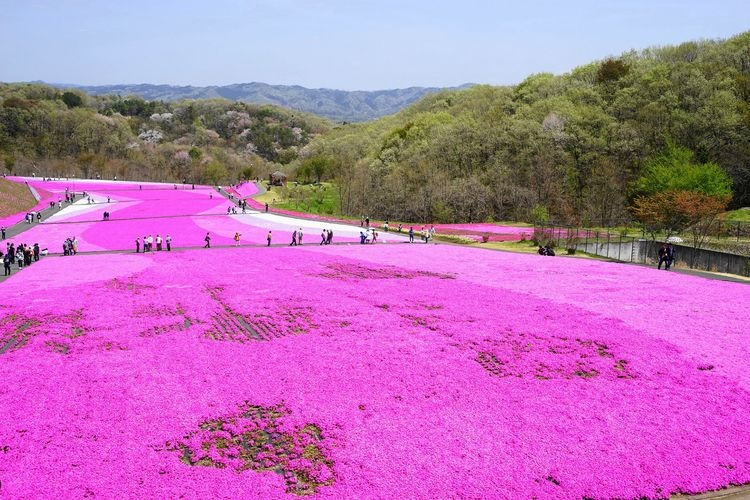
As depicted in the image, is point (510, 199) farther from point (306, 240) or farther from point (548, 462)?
point (548, 462)

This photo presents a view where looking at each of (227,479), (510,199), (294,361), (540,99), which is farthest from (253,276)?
(540,99)

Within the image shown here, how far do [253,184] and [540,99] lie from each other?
58172mm

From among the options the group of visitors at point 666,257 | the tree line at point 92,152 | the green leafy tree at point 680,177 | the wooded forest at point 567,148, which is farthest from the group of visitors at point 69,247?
the tree line at point 92,152

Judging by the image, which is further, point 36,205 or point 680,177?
point 36,205

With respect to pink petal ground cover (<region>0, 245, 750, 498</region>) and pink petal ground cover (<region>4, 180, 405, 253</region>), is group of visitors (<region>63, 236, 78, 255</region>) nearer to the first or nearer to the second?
pink petal ground cover (<region>4, 180, 405, 253</region>)

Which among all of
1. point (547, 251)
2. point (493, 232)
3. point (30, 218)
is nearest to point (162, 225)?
point (30, 218)

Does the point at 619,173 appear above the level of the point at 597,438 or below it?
above

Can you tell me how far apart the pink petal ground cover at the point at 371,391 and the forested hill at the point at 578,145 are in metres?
35.5

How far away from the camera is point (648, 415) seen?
46.6 feet

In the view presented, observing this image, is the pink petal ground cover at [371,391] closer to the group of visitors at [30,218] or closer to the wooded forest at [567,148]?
the group of visitors at [30,218]

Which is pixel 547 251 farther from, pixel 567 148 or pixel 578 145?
pixel 567 148

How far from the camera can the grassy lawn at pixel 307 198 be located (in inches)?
3615

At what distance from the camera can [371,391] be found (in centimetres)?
1546

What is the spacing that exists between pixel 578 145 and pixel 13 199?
248 feet
